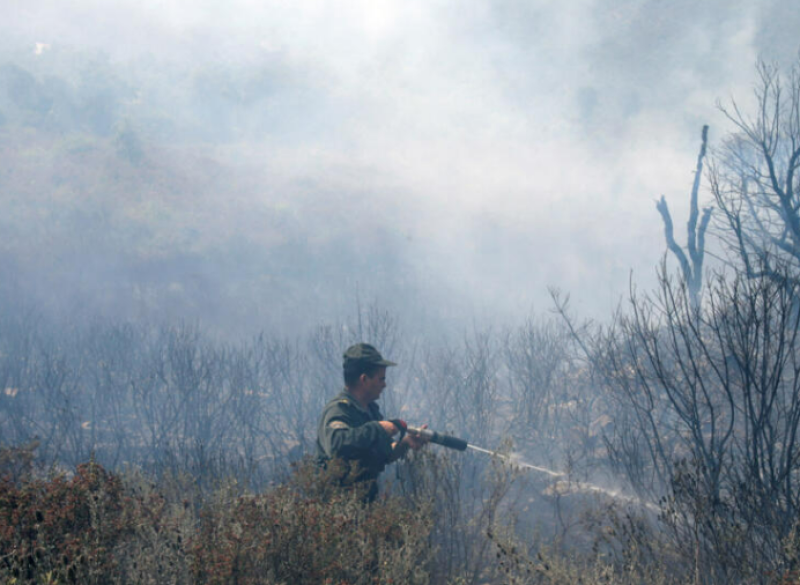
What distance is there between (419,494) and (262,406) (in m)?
16.1

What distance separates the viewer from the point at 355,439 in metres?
3.81

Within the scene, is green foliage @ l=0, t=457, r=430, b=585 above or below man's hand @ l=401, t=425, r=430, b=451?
below

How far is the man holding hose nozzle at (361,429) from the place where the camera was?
385 cm

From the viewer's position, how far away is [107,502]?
2.86m

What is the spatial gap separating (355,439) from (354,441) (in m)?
0.02

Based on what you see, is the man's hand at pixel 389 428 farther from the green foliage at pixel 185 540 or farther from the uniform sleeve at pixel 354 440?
the green foliage at pixel 185 540

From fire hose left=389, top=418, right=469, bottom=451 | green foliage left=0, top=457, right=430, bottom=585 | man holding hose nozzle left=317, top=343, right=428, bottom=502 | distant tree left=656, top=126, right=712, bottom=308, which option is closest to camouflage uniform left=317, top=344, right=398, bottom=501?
man holding hose nozzle left=317, top=343, right=428, bottom=502

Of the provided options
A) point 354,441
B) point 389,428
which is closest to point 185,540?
point 354,441

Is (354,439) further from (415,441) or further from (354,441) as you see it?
(415,441)

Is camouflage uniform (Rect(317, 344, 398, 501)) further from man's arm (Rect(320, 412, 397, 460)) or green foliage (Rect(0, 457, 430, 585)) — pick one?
green foliage (Rect(0, 457, 430, 585))

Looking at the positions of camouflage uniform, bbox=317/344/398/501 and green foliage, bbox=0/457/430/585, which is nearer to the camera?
green foliage, bbox=0/457/430/585

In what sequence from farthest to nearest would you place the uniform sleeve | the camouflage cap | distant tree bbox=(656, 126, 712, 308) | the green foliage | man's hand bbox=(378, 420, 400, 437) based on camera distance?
distant tree bbox=(656, 126, 712, 308), the camouflage cap, man's hand bbox=(378, 420, 400, 437), the uniform sleeve, the green foliage

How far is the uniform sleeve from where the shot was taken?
12.5 feet

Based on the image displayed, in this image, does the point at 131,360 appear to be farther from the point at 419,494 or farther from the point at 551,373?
the point at 419,494
